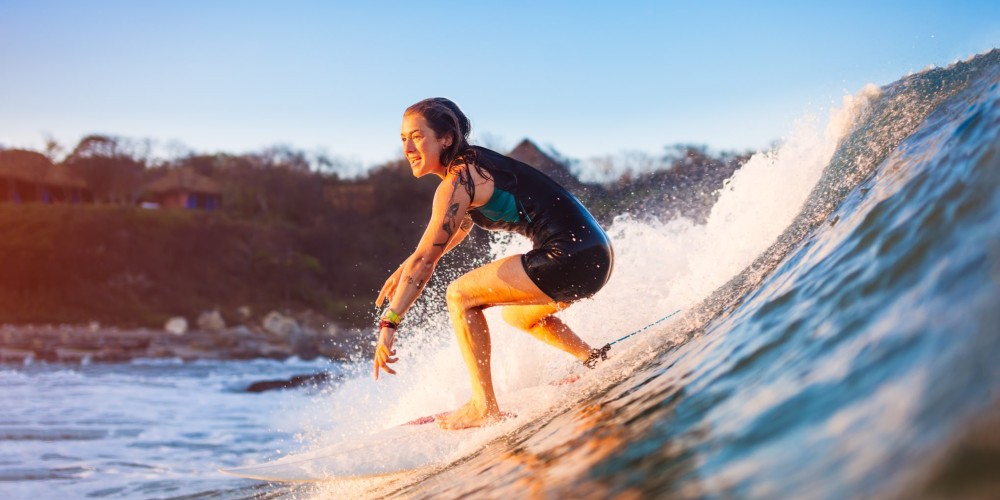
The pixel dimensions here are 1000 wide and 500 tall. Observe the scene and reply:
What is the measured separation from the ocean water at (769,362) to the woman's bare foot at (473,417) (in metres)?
0.08

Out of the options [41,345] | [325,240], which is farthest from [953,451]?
[325,240]

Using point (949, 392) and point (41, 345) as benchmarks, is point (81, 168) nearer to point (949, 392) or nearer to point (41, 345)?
point (41, 345)

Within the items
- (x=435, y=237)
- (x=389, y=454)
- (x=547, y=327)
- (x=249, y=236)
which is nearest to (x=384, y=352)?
(x=435, y=237)

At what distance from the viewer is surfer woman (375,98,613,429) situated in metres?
3.91

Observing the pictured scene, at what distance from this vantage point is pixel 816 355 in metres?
2.33

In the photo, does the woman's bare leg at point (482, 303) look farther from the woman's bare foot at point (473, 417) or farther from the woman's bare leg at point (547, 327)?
the woman's bare leg at point (547, 327)

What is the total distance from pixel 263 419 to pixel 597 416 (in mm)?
9360

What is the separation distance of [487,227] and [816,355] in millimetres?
2149

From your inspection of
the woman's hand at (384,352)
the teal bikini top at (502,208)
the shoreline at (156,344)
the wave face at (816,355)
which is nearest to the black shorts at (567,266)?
the teal bikini top at (502,208)

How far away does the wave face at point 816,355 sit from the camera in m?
1.67

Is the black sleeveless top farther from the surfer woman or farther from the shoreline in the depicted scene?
the shoreline

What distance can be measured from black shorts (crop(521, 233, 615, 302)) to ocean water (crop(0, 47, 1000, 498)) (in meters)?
0.48

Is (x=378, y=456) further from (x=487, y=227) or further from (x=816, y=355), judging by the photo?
(x=816, y=355)

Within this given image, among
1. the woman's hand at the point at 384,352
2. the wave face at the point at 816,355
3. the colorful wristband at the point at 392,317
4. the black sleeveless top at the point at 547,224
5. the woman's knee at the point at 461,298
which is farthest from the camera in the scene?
the woman's knee at the point at 461,298
